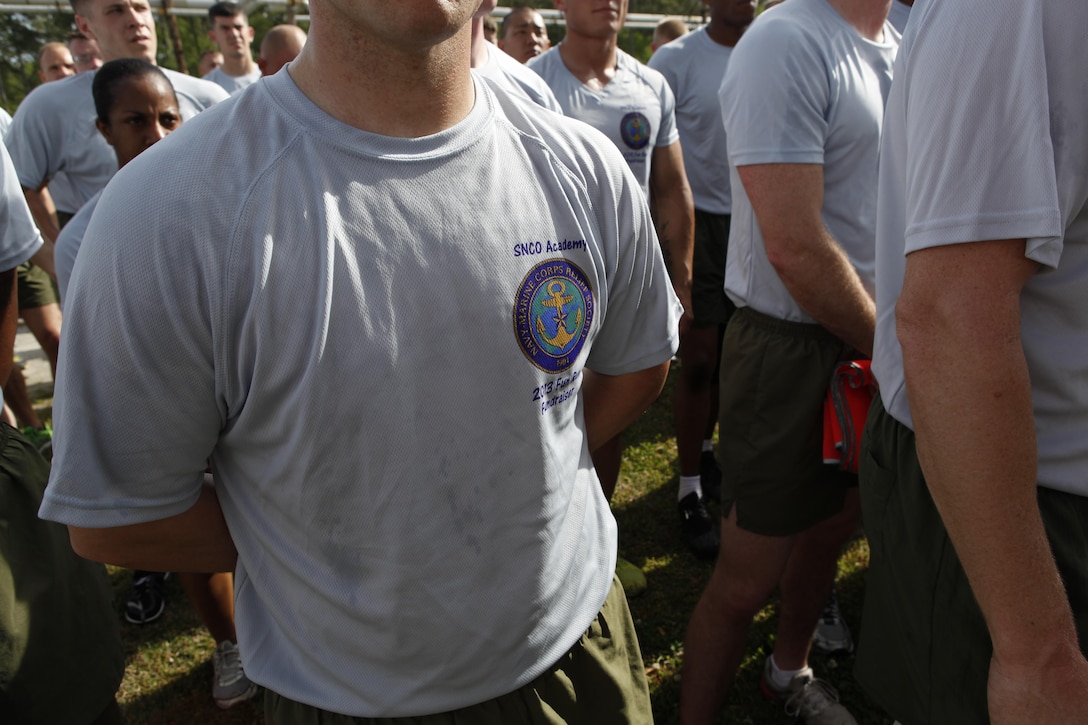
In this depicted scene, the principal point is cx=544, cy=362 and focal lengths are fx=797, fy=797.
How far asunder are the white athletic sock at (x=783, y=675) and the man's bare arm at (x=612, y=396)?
144 cm

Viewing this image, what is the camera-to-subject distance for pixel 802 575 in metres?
2.48

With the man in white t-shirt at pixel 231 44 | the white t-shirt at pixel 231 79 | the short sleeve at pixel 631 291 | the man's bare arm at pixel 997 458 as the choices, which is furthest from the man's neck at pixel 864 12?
the man in white t-shirt at pixel 231 44

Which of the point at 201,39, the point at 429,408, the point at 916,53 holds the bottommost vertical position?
the point at 201,39

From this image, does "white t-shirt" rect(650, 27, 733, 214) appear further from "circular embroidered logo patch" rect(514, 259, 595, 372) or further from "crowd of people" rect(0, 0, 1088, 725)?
"circular embroidered logo patch" rect(514, 259, 595, 372)

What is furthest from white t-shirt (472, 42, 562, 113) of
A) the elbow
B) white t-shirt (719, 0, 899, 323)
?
the elbow

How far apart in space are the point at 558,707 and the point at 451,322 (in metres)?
0.74

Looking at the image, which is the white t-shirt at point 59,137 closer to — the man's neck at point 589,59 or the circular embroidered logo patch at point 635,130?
the man's neck at point 589,59

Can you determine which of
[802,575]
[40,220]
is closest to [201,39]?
[40,220]

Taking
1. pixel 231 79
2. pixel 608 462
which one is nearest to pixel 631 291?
pixel 608 462

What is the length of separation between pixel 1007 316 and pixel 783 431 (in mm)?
1179

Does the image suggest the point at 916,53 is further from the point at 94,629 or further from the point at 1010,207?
the point at 94,629

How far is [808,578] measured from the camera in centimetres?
247

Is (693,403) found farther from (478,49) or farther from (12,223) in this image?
(12,223)

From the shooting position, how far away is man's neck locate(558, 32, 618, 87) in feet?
11.7
